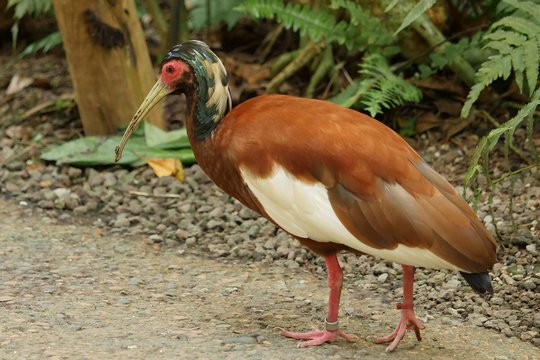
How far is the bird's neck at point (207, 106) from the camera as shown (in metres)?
4.33

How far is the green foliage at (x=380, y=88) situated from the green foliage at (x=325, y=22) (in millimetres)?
133

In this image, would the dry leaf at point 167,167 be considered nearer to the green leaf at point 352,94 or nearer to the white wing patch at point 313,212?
the green leaf at point 352,94

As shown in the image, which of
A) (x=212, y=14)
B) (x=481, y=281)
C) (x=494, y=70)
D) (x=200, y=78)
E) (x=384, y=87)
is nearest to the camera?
(x=481, y=281)

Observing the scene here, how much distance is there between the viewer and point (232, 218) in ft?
19.0

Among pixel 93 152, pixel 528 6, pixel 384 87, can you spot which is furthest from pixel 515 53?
pixel 93 152

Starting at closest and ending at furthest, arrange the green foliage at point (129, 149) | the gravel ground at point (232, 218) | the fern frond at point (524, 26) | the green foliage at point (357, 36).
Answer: the gravel ground at point (232, 218) → the fern frond at point (524, 26) → the green foliage at point (357, 36) → the green foliage at point (129, 149)

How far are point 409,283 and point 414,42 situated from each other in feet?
8.56

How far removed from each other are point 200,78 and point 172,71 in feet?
0.45

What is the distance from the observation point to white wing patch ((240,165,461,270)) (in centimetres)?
391

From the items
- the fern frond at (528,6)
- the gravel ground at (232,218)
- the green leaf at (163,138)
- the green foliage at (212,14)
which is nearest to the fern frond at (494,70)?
the fern frond at (528,6)

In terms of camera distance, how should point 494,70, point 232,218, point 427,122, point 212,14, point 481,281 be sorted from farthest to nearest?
1. point 212,14
2. point 427,122
3. point 232,218
4. point 494,70
5. point 481,281

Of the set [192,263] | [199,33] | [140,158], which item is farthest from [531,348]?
[199,33]

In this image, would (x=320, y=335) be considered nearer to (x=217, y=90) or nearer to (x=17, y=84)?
(x=217, y=90)

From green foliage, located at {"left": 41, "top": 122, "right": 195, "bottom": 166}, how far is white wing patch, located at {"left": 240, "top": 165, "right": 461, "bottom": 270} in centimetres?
231
